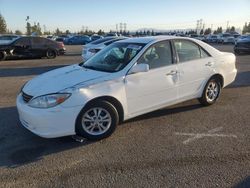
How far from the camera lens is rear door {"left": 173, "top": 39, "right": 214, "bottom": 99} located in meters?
5.61

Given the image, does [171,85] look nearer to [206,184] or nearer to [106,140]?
[106,140]

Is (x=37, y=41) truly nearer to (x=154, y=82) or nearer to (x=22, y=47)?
(x=22, y=47)

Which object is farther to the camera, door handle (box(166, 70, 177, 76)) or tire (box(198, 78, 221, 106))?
tire (box(198, 78, 221, 106))

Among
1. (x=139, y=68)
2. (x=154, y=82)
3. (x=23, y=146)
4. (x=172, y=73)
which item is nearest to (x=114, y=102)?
(x=139, y=68)

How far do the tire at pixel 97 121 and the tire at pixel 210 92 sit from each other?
2381 mm

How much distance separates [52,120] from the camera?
4188 millimetres

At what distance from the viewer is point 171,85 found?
5426 millimetres

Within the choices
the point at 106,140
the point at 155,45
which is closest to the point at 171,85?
the point at 155,45

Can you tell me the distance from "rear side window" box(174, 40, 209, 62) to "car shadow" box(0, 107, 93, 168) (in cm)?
252

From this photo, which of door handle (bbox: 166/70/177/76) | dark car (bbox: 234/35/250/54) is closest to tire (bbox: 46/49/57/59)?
dark car (bbox: 234/35/250/54)

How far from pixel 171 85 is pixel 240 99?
2.49 meters

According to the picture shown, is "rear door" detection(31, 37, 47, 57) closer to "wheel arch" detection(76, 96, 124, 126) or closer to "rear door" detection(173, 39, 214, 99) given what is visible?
"rear door" detection(173, 39, 214, 99)

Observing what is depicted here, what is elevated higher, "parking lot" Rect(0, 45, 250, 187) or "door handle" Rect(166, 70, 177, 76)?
"door handle" Rect(166, 70, 177, 76)

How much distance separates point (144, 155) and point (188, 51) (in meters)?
2.66
